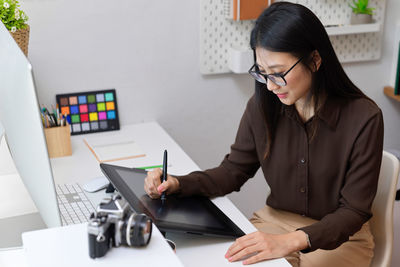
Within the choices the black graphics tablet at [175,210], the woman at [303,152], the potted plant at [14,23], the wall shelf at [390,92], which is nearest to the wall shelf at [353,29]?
the wall shelf at [390,92]

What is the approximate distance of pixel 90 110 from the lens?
6.87ft

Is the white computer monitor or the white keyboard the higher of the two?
the white computer monitor

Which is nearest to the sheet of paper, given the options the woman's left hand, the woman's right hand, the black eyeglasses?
the woman's right hand

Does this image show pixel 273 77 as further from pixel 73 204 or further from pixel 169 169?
pixel 73 204

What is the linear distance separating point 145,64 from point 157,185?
0.83 m

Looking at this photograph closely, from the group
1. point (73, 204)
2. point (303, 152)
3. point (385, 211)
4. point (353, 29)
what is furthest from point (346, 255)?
point (353, 29)

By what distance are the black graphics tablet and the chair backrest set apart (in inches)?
19.6

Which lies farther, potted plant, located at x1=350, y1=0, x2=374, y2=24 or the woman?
potted plant, located at x1=350, y1=0, x2=374, y2=24

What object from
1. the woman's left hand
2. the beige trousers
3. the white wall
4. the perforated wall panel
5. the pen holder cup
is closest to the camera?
the woman's left hand

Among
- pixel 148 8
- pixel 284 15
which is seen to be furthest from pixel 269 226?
pixel 148 8

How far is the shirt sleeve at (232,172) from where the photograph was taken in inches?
57.9

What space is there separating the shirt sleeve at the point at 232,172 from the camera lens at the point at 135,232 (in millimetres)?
545

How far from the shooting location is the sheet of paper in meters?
1.84

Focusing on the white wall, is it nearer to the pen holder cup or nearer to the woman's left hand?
the pen holder cup
